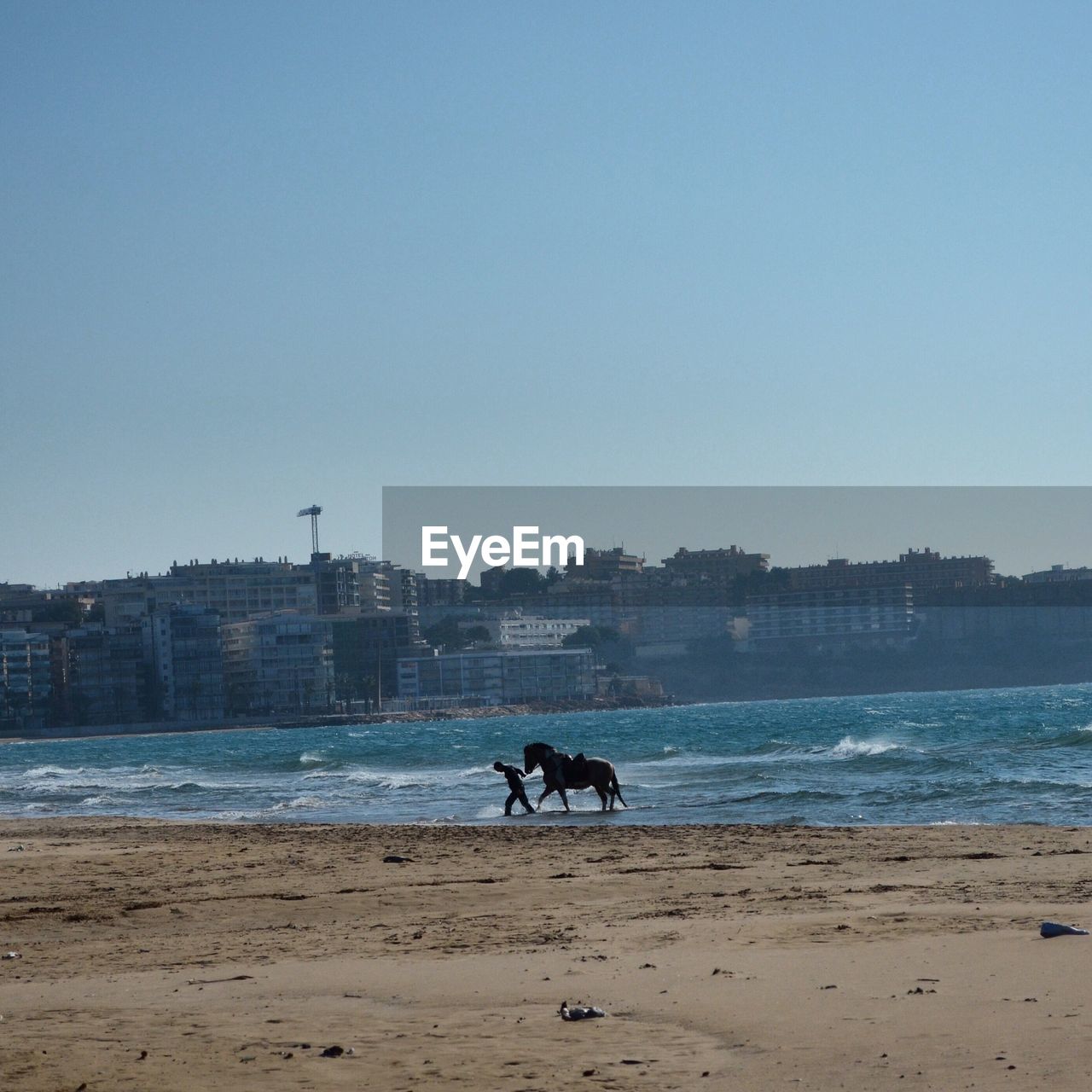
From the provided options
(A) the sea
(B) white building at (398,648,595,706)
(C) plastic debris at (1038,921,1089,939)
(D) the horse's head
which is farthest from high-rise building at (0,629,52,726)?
(C) plastic debris at (1038,921,1089,939)

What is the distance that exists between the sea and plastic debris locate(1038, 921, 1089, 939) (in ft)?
32.2

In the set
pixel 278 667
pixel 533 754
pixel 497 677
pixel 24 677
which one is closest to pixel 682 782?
pixel 533 754

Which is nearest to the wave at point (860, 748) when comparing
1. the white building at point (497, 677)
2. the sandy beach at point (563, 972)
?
the sandy beach at point (563, 972)

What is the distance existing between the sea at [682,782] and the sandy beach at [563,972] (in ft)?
20.8

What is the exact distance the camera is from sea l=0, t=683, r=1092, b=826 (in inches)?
847

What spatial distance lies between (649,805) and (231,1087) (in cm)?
1775

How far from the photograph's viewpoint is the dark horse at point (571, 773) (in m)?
22.4

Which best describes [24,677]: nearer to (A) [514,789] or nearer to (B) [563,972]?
(A) [514,789]

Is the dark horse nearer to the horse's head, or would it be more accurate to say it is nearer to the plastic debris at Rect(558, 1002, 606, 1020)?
the horse's head

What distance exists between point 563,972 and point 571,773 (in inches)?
562

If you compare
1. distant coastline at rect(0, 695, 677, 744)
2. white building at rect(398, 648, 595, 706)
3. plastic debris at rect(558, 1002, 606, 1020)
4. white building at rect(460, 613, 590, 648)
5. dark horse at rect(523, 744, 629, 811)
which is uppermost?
white building at rect(460, 613, 590, 648)

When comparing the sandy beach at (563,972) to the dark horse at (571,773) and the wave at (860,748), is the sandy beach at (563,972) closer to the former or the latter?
the dark horse at (571,773)

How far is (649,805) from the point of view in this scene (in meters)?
23.5

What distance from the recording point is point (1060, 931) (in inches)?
340
